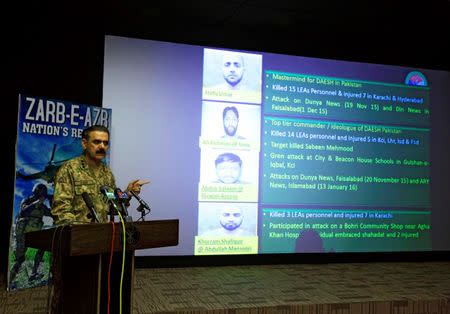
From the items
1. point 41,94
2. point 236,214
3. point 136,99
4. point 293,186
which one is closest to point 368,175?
point 293,186

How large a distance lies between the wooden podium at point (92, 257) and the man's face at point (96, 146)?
1.85 feet

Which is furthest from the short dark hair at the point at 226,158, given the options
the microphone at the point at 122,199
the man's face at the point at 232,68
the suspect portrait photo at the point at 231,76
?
the microphone at the point at 122,199

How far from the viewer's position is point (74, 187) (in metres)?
2.45

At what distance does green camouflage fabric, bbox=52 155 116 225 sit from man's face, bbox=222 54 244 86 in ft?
8.53

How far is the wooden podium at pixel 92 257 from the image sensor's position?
183 cm

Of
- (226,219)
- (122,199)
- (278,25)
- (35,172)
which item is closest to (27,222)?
(35,172)

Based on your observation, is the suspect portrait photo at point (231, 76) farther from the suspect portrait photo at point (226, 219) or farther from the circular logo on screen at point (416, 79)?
the circular logo on screen at point (416, 79)

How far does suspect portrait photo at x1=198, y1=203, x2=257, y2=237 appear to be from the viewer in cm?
484

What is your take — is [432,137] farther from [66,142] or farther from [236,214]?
[66,142]

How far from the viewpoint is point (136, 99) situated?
4.77m

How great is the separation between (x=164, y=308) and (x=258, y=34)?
329 cm

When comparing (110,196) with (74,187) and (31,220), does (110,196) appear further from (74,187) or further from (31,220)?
(31,220)

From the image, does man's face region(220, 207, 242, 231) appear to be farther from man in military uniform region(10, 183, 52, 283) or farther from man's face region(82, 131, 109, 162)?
man's face region(82, 131, 109, 162)

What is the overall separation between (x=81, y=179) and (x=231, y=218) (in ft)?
8.58
